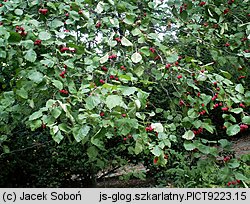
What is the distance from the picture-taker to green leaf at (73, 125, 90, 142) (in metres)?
1.60

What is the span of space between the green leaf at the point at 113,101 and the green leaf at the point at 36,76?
41cm

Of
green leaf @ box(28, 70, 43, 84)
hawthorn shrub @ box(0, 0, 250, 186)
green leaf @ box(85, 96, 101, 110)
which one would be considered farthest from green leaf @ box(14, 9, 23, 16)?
green leaf @ box(85, 96, 101, 110)

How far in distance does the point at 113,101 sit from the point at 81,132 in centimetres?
24

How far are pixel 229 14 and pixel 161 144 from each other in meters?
1.31

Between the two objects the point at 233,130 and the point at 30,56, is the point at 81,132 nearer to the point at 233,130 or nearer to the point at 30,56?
the point at 30,56

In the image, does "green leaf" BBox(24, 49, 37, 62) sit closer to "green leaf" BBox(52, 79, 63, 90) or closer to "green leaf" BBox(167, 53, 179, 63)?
"green leaf" BBox(52, 79, 63, 90)

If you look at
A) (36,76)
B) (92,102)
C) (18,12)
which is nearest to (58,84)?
(36,76)

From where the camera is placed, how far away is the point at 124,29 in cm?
208

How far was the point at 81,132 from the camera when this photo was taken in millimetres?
1613

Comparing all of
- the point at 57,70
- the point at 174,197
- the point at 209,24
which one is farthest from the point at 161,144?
the point at 209,24

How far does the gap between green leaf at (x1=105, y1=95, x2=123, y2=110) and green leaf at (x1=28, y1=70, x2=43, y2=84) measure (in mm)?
415

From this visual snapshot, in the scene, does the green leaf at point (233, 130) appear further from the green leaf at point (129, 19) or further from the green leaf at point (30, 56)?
the green leaf at point (30, 56)

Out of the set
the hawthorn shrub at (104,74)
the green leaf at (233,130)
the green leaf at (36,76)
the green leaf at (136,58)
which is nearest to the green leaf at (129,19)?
the hawthorn shrub at (104,74)

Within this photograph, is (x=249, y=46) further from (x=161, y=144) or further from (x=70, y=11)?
(x=70, y=11)
